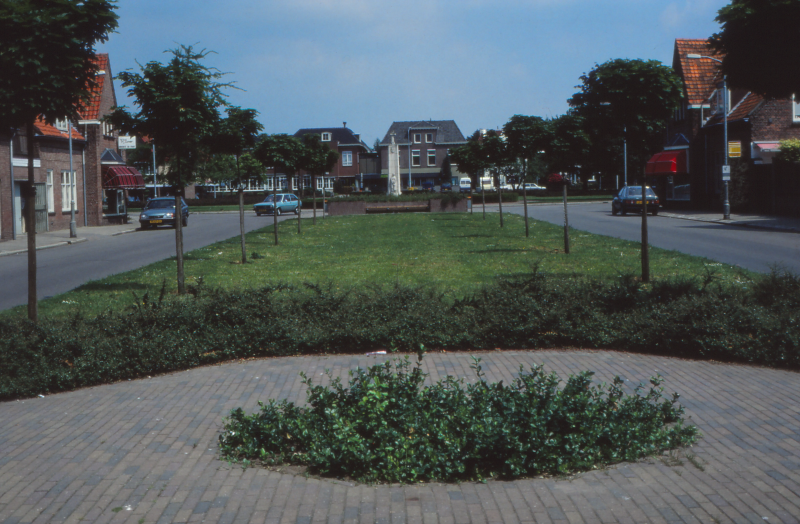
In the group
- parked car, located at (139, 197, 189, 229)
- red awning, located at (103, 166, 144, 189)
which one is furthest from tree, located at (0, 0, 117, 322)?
red awning, located at (103, 166, 144, 189)

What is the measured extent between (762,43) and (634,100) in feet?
11.0

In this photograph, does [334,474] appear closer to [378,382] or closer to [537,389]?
[378,382]

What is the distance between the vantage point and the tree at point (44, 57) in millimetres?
8633

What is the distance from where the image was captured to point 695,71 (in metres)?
46.2

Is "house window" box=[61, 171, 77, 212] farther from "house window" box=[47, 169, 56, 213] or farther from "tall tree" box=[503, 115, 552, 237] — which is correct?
"tall tree" box=[503, 115, 552, 237]

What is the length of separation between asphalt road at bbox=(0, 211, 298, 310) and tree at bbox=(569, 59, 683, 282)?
10.7 metres

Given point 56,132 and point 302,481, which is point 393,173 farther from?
point 302,481

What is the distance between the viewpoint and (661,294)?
9.28 m

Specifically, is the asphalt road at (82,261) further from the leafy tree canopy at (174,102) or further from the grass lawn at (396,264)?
the leafy tree canopy at (174,102)

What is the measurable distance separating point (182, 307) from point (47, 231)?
107 ft

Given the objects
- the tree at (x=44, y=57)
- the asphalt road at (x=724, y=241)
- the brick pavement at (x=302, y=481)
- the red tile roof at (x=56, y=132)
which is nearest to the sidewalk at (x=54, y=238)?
the red tile roof at (x=56, y=132)

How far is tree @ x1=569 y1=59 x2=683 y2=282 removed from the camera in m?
12.9

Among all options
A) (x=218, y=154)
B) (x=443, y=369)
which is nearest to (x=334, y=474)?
(x=443, y=369)

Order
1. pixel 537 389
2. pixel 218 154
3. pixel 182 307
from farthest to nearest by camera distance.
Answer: pixel 218 154 < pixel 182 307 < pixel 537 389
